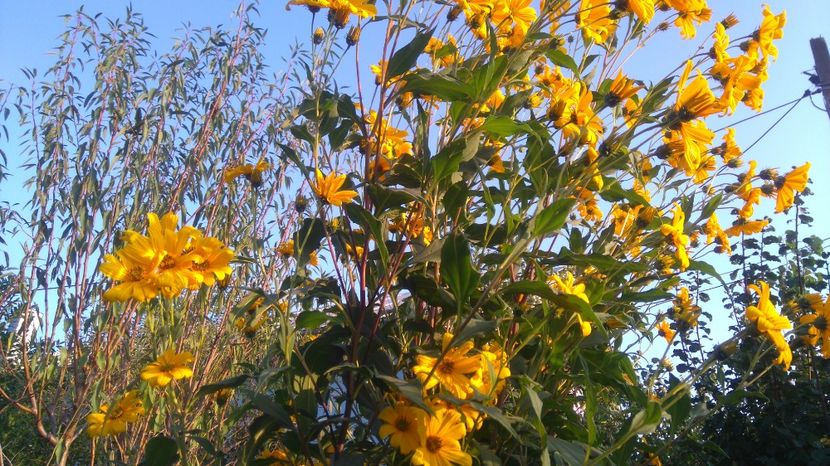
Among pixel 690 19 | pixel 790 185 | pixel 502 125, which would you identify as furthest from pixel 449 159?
pixel 790 185

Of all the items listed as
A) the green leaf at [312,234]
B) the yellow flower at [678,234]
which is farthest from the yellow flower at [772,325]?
the green leaf at [312,234]

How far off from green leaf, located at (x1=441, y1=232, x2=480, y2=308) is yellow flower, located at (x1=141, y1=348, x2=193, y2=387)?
46 centimetres

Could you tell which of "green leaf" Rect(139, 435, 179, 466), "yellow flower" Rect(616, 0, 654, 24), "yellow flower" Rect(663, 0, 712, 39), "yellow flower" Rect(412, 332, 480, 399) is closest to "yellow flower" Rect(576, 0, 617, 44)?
"yellow flower" Rect(616, 0, 654, 24)

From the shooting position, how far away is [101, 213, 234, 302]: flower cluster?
33.9 inches

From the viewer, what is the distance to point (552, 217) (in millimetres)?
972

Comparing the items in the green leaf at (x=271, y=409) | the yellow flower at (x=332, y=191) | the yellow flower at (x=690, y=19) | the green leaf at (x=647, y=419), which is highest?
the yellow flower at (x=690, y=19)

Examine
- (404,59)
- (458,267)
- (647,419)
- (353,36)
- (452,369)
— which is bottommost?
(647,419)

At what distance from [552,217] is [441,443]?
372 millimetres

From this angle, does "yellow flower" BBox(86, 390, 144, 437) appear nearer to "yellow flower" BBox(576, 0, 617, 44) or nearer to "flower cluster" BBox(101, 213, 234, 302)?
"flower cluster" BBox(101, 213, 234, 302)

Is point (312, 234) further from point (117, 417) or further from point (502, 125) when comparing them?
point (117, 417)

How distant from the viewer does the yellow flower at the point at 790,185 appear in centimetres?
167

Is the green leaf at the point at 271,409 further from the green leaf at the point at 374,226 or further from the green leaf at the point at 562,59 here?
the green leaf at the point at 562,59

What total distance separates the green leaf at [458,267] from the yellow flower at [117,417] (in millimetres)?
721

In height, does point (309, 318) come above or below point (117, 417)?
above
